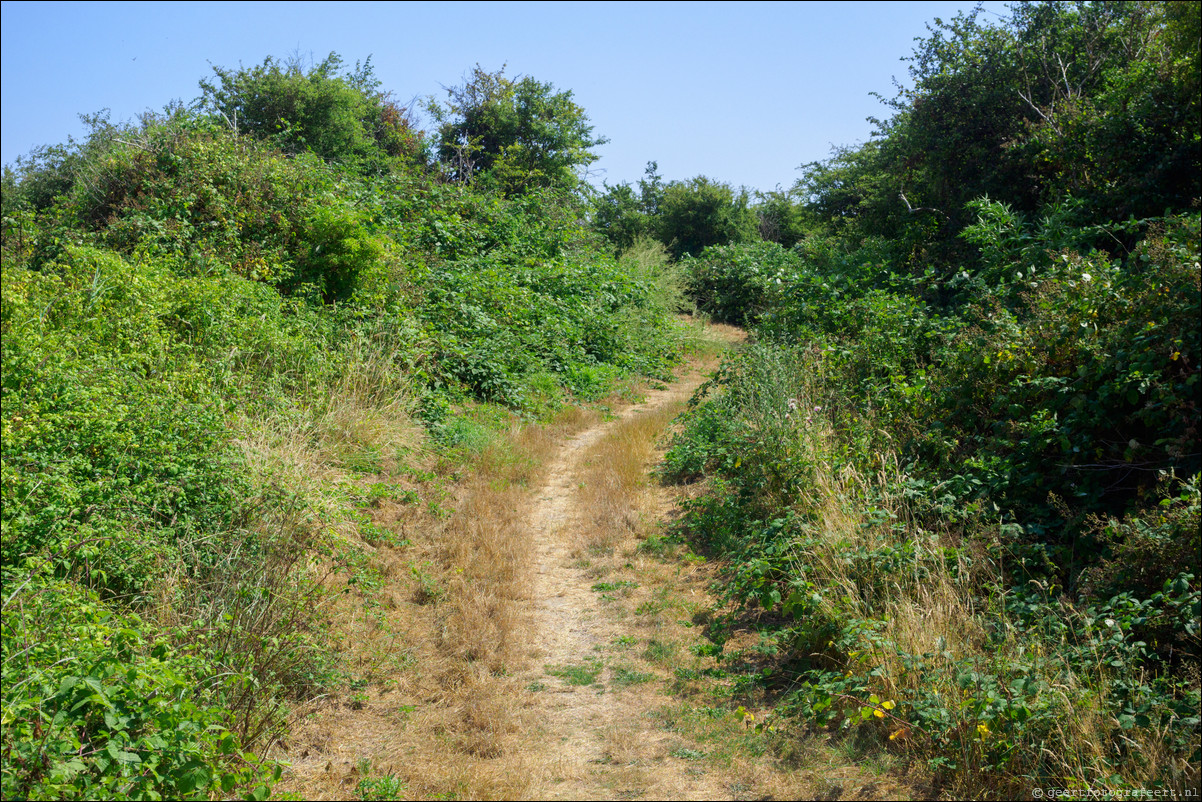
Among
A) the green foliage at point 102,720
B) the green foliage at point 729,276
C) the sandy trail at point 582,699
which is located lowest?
the sandy trail at point 582,699

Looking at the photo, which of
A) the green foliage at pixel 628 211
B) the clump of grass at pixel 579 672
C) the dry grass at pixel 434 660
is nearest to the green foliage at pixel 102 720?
the dry grass at pixel 434 660

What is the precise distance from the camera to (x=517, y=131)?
2394 cm

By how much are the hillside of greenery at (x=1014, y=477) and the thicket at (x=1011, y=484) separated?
2 centimetres

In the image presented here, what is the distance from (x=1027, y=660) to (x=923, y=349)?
529 centimetres

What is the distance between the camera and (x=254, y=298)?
29.5ft

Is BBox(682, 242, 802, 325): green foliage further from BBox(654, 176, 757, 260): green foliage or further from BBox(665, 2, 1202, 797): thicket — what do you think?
BBox(665, 2, 1202, 797): thicket

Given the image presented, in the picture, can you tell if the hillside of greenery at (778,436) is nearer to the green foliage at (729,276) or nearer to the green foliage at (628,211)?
the green foliage at (729,276)

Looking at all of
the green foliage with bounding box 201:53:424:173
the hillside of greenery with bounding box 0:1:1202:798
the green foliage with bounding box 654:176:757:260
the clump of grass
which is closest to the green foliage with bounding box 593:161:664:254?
the green foliage with bounding box 654:176:757:260

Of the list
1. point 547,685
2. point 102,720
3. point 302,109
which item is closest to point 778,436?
point 547,685

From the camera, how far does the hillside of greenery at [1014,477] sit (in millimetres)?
3666

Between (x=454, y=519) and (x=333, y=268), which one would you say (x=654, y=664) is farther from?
(x=333, y=268)

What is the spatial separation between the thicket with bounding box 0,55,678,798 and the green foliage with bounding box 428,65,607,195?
274 inches

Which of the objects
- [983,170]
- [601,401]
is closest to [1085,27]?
[983,170]

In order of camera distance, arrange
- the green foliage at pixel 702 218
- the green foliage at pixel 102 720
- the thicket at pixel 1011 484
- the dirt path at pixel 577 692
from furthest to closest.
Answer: the green foliage at pixel 702 218, the dirt path at pixel 577 692, the thicket at pixel 1011 484, the green foliage at pixel 102 720
